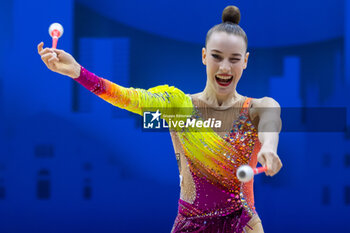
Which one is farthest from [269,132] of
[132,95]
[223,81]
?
[132,95]

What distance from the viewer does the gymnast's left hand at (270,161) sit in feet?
4.51

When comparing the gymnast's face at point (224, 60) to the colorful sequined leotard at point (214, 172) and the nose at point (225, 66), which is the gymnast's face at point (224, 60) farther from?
the colorful sequined leotard at point (214, 172)

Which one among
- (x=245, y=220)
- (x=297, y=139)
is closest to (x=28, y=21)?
(x=297, y=139)

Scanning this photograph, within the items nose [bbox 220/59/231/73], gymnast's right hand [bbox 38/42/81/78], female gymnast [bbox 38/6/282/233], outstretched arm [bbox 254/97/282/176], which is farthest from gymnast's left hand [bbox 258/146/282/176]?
gymnast's right hand [bbox 38/42/81/78]

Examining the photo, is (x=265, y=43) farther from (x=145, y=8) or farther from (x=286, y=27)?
(x=145, y=8)

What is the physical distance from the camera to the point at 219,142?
A: 1.82 meters

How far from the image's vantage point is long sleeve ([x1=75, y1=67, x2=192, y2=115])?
167 cm

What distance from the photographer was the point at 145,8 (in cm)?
380

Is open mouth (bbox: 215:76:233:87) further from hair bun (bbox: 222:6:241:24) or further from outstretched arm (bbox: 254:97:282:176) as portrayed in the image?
hair bun (bbox: 222:6:241:24)

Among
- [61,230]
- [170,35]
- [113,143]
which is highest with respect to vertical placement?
[170,35]

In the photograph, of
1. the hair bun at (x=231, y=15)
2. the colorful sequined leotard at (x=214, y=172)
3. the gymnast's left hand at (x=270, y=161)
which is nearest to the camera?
the gymnast's left hand at (x=270, y=161)

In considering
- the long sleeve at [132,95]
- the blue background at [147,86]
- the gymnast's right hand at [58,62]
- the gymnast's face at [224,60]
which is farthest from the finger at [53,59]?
the blue background at [147,86]

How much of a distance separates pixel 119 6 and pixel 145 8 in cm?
22

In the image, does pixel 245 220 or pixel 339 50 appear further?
pixel 339 50
